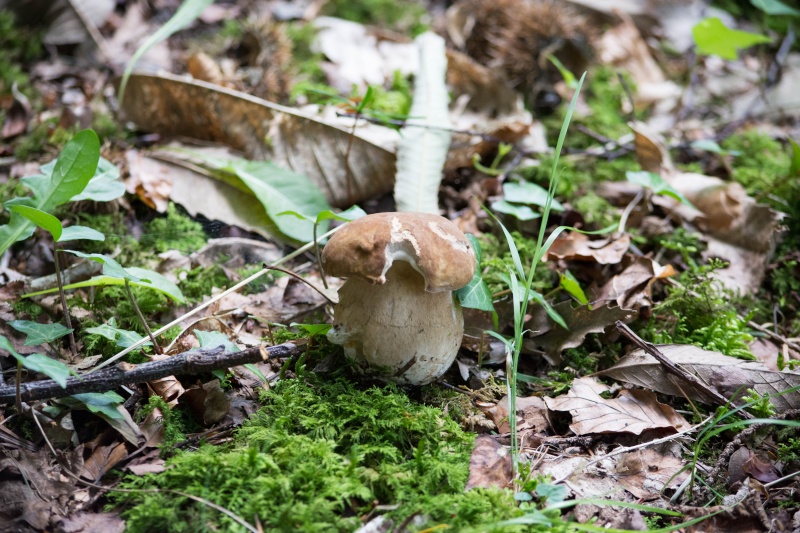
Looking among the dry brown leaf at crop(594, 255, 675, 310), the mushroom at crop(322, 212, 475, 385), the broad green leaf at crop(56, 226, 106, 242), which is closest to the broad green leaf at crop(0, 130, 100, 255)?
the broad green leaf at crop(56, 226, 106, 242)

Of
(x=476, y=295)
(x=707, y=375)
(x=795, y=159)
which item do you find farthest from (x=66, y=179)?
(x=795, y=159)

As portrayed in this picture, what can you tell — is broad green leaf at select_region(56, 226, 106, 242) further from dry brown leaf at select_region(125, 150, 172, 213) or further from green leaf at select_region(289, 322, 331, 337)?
dry brown leaf at select_region(125, 150, 172, 213)

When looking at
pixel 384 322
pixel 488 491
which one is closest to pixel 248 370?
pixel 384 322

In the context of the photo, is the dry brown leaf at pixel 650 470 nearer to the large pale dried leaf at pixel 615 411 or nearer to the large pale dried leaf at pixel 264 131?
the large pale dried leaf at pixel 615 411

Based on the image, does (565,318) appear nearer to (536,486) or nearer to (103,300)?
(536,486)

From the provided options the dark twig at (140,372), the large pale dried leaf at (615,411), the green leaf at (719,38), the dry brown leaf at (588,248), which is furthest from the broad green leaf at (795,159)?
the dark twig at (140,372)

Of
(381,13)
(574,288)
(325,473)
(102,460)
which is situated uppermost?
(381,13)

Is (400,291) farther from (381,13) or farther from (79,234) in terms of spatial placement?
(381,13)
